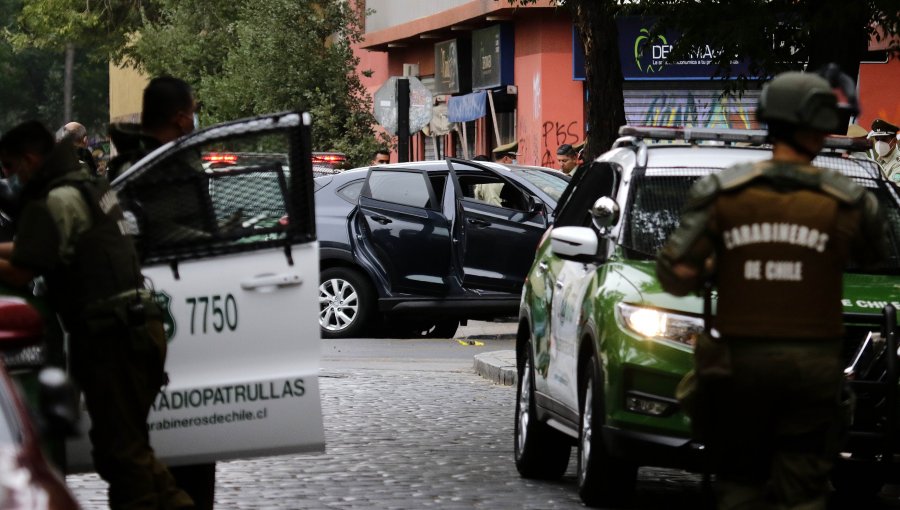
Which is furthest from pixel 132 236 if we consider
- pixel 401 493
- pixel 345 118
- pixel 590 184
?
pixel 345 118

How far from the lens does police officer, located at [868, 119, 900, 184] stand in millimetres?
17391

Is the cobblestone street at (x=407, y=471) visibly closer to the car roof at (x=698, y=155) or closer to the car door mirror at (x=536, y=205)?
the car roof at (x=698, y=155)

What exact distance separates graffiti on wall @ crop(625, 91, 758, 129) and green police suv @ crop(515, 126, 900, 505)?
24013mm

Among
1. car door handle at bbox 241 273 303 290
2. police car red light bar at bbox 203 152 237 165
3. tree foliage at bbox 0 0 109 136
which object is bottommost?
tree foliage at bbox 0 0 109 136

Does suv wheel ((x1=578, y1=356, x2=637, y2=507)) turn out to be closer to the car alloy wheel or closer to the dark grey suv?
the dark grey suv

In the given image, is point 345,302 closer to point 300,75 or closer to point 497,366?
point 497,366

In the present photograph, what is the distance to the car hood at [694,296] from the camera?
8242 mm

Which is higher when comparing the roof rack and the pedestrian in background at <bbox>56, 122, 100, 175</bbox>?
the roof rack

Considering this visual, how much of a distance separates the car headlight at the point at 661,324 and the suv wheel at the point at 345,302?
1068cm

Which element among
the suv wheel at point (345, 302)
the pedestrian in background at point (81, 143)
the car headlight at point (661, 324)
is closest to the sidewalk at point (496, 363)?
the suv wheel at point (345, 302)

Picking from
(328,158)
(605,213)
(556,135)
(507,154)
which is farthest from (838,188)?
(556,135)

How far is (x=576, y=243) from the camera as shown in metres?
8.90

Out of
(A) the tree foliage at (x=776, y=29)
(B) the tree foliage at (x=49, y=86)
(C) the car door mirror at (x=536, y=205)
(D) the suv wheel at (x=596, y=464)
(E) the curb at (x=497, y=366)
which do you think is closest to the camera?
(D) the suv wheel at (x=596, y=464)

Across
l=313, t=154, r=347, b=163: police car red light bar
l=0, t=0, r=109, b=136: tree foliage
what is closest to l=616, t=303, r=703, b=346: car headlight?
l=313, t=154, r=347, b=163: police car red light bar
